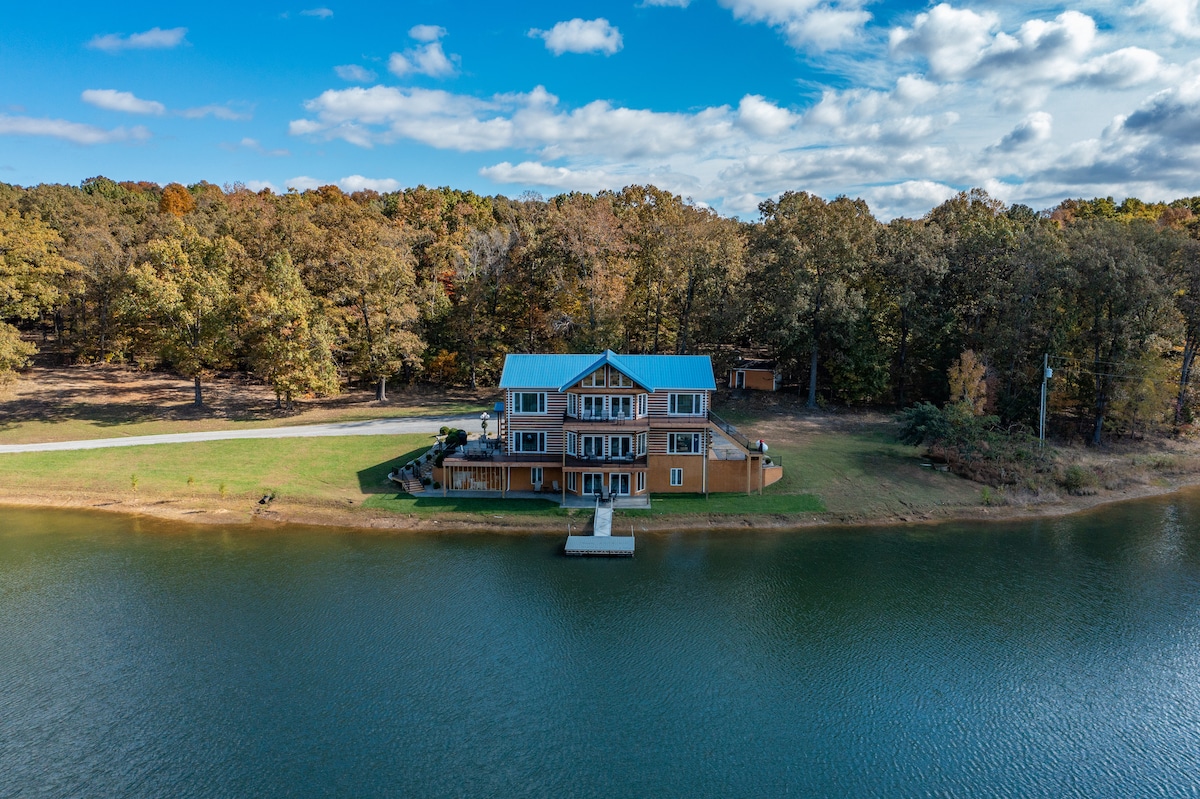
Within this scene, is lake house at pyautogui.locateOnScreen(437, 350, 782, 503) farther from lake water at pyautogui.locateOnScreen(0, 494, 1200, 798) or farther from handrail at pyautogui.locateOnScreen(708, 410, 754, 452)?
lake water at pyautogui.locateOnScreen(0, 494, 1200, 798)

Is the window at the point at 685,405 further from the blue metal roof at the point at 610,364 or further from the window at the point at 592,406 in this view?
the window at the point at 592,406

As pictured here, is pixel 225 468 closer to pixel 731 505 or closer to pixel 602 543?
pixel 602 543

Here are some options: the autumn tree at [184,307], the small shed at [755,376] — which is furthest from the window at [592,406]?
the autumn tree at [184,307]

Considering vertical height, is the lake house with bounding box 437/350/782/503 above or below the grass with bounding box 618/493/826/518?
above

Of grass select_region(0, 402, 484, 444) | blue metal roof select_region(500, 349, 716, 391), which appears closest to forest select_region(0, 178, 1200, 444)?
grass select_region(0, 402, 484, 444)

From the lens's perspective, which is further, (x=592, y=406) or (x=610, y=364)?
(x=592, y=406)

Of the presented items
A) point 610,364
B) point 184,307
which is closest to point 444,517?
point 610,364
